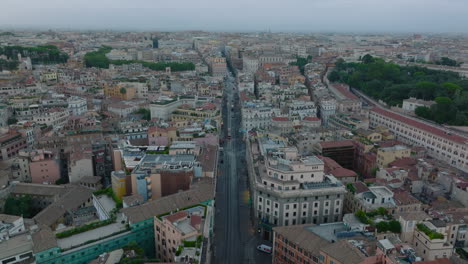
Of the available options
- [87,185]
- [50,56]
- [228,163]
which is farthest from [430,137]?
[50,56]

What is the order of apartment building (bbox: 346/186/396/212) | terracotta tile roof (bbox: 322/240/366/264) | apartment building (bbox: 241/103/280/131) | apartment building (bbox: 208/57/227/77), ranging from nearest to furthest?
terracotta tile roof (bbox: 322/240/366/264), apartment building (bbox: 346/186/396/212), apartment building (bbox: 241/103/280/131), apartment building (bbox: 208/57/227/77)

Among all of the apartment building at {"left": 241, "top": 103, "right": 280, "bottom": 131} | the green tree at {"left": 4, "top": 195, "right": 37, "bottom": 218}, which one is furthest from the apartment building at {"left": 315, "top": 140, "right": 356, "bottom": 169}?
the green tree at {"left": 4, "top": 195, "right": 37, "bottom": 218}

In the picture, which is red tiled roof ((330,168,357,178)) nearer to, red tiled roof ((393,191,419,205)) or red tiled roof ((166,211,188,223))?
red tiled roof ((393,191,419,205))

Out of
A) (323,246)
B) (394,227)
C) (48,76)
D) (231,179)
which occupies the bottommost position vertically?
(231,179)

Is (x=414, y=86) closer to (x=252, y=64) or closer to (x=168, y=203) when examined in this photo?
(x=252, y=64)

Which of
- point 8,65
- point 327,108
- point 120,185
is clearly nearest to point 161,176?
point 120,185

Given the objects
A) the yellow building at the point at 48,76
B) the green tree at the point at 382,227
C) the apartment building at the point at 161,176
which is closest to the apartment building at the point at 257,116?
the apartment building at the point at 161,176
